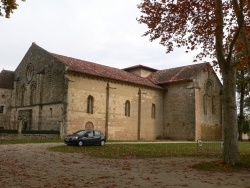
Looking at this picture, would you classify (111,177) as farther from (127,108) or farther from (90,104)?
(127,108)

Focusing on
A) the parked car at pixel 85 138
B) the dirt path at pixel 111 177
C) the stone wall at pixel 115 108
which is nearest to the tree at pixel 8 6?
the dirt path at pixel 111 177

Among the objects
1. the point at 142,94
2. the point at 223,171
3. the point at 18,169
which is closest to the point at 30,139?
the point at 142,94

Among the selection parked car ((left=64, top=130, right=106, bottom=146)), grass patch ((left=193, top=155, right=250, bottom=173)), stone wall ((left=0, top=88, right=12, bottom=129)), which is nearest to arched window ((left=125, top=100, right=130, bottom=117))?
parked car ((left=64, top=130, right=106, bottom=146))

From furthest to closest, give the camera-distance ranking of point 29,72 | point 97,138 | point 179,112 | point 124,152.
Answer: point 179,112, point 29,72, point 97,138, point 124,152

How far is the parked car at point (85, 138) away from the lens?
84.6 ft

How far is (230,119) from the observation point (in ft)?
51.5

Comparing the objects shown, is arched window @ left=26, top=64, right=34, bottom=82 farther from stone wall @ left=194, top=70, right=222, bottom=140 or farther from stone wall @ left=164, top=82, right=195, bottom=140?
stone wall @ left=194, top=70, right=222, bottom=140

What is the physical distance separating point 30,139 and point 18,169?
20006 mm

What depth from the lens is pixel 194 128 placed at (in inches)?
1668

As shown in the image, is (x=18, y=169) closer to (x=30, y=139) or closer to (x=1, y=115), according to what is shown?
(x=30, y=139)

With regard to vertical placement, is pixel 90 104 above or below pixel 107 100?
below

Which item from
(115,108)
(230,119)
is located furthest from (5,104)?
(230,119)

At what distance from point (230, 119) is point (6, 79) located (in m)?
36.2

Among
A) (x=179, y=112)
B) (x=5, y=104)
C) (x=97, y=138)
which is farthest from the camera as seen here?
(x=179, y=112)
